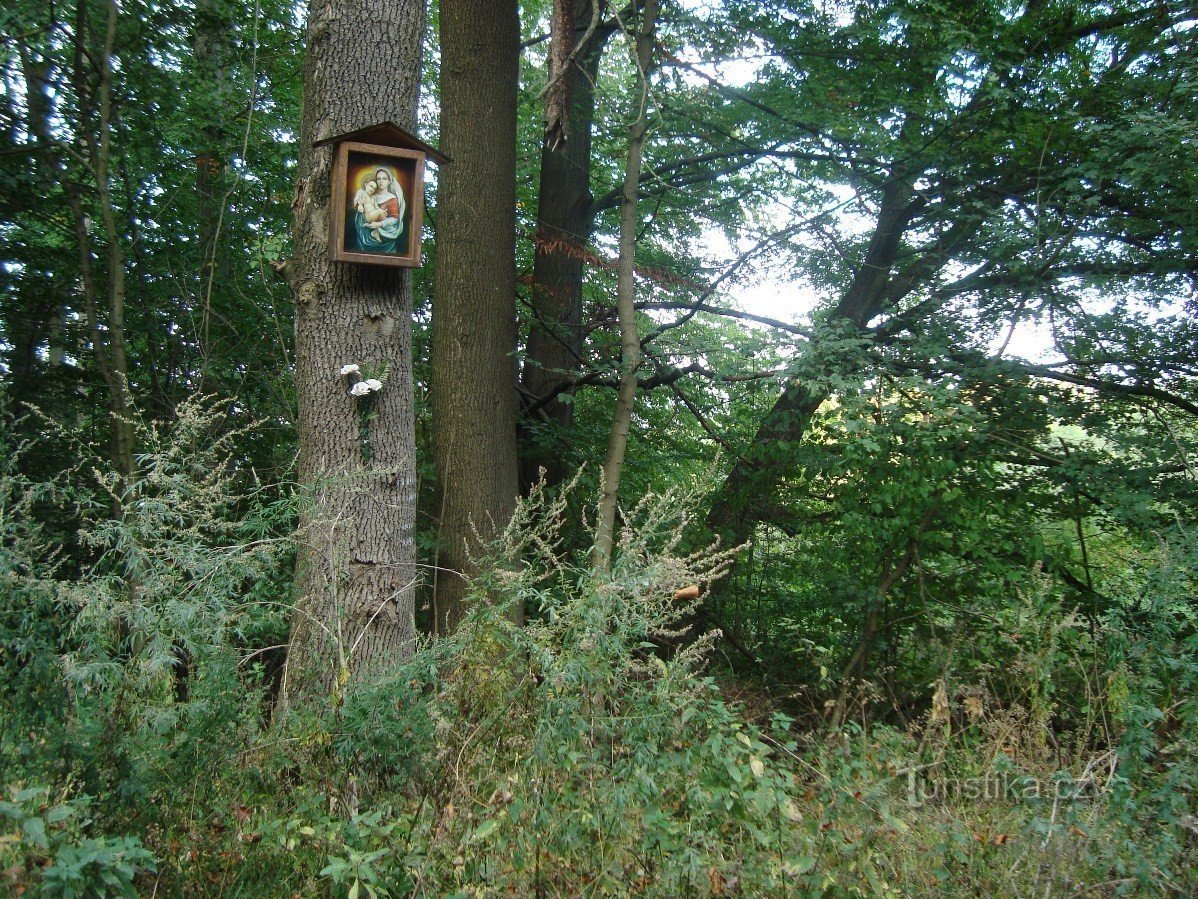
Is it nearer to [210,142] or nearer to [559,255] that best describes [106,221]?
[210,142]

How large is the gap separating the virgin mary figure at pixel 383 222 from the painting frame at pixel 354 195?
0.02 meters

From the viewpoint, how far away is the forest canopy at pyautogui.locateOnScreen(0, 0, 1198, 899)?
110 inches

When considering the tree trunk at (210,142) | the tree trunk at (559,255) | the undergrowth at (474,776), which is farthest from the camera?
the tree trunk at (559,255)

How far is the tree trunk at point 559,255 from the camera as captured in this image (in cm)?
800

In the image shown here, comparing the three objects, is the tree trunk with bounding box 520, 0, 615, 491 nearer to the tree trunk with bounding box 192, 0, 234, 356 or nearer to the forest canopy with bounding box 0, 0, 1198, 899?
the forest canopy with bounding box 0, 0, 1198, 899

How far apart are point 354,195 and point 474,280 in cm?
175

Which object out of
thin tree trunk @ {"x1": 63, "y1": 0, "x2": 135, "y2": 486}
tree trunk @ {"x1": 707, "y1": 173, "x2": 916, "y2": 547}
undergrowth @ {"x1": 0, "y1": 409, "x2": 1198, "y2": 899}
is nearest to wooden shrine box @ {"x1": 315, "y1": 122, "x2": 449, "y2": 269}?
undergrowth @ {"x1": 0, "y1": 409, "x2": 1198, "y2": 899}

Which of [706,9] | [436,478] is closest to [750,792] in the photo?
[436,478]

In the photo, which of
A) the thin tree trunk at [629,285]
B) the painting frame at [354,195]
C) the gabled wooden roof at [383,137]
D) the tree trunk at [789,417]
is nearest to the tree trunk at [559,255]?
the thin tree trunk at [629,285]

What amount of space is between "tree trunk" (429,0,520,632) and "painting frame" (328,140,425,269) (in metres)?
1.56

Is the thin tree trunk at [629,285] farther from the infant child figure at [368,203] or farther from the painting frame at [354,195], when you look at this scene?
the infant child figure at [368,203]

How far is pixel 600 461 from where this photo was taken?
8078 mm

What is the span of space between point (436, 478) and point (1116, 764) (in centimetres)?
438

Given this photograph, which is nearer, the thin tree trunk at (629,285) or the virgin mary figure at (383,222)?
the virgin mary figure at (383,222)
